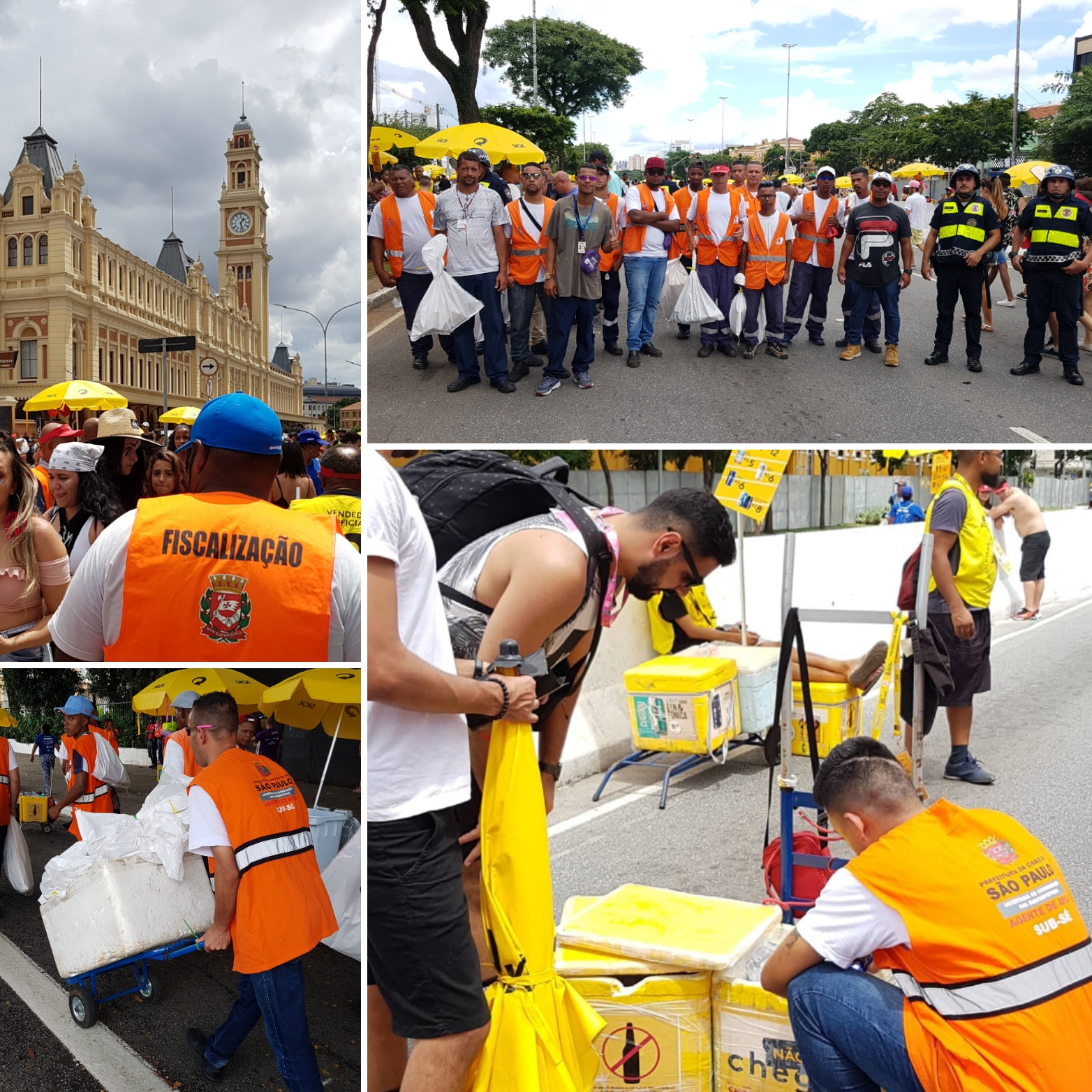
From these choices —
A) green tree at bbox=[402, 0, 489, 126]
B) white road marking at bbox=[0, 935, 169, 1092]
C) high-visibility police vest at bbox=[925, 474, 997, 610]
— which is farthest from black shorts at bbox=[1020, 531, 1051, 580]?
white road marking at bbox=[0, 935, 169, 1092]

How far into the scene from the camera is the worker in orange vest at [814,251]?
8352 mm

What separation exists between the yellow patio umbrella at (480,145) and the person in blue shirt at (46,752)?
880cm

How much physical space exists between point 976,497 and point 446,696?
13.7 ft

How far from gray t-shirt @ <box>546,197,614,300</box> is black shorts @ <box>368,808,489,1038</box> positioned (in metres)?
5.11

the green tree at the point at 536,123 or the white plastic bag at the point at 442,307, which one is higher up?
the green tree at the point at 536,123

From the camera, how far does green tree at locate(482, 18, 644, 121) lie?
529cm

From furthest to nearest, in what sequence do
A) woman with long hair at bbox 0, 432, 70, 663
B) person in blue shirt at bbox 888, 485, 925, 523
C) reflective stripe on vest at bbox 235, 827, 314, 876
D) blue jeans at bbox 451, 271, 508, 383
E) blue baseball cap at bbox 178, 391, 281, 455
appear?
person in blue shirt at bbox 888, 485, 925, 523, blue jeans at bbox 451, 271, 508, 383, woman with long hair at bbox 0, 432, 70, 663, reflective stripe on vest at bbox 235, 827, 314, 876, blue baseball cap at bbox 178, 391, 281, 455

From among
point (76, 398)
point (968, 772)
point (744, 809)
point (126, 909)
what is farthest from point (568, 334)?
point (76, 398)

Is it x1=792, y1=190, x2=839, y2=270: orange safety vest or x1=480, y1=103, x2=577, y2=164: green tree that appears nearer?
x1=792, y1=190, x2=839, y2=270: orange safety vest

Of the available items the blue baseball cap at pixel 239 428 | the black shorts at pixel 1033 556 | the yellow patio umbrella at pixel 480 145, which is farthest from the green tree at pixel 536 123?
the blue baseball cap at pixel 239 428

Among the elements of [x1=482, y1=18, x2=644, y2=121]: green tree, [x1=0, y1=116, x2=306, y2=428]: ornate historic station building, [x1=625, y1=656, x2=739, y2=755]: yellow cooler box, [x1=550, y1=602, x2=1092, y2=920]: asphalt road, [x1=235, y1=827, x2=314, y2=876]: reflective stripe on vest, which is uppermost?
[x1=0, y1=116, x2=306, y2=428]: ornate historic station building

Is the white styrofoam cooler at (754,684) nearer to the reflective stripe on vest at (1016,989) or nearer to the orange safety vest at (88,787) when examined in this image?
the reflective stripe on vest at (1016,989)

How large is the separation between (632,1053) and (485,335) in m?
4.34

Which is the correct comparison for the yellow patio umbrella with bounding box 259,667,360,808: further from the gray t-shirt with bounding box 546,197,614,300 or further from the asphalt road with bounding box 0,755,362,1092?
the gray t-shirt with bounding box 546,197,614,300
